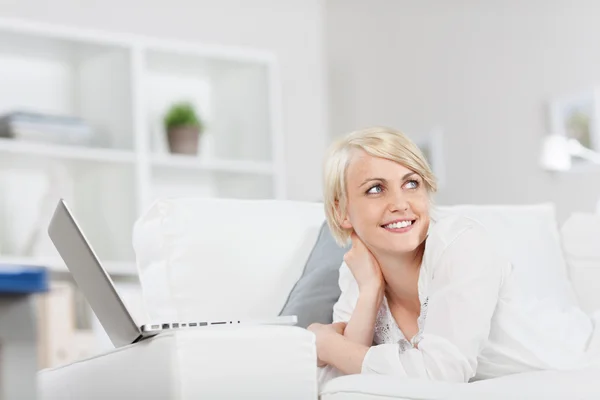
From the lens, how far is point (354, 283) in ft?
6.58

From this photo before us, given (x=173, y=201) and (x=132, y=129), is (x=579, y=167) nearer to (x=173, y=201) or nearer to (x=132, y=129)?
(x=132, y=129)

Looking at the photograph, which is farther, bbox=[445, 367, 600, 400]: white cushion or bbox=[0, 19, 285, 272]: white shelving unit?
bbox=[0, 19, 285, 272]: white shelving unit

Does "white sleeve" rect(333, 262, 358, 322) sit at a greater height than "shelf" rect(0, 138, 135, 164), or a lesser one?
lesser

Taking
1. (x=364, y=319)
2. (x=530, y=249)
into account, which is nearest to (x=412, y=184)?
(x=364, y=319)

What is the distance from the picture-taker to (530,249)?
238cm

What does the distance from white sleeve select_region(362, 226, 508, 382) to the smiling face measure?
0.33 feet

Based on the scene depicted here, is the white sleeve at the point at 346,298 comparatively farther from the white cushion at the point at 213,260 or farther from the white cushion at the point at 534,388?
the white cushion at the point at 534,388

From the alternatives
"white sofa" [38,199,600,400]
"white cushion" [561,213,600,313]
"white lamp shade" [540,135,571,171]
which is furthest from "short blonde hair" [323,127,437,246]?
"white lamp shade" [540,135,571,171]

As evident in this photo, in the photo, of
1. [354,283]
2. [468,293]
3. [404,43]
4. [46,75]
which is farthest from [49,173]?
[468,293]

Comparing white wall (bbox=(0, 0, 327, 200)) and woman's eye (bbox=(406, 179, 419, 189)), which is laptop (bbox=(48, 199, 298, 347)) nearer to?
woman's eye (bbox=(406, 179, 419, 189))

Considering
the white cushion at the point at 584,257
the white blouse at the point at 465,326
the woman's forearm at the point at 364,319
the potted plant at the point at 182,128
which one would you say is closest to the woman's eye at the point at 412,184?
the white blouse at the point at 465,326

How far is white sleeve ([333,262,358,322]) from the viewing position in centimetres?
198

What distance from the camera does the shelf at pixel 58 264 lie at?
3730 mm

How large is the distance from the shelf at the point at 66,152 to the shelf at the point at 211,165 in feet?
0.56
